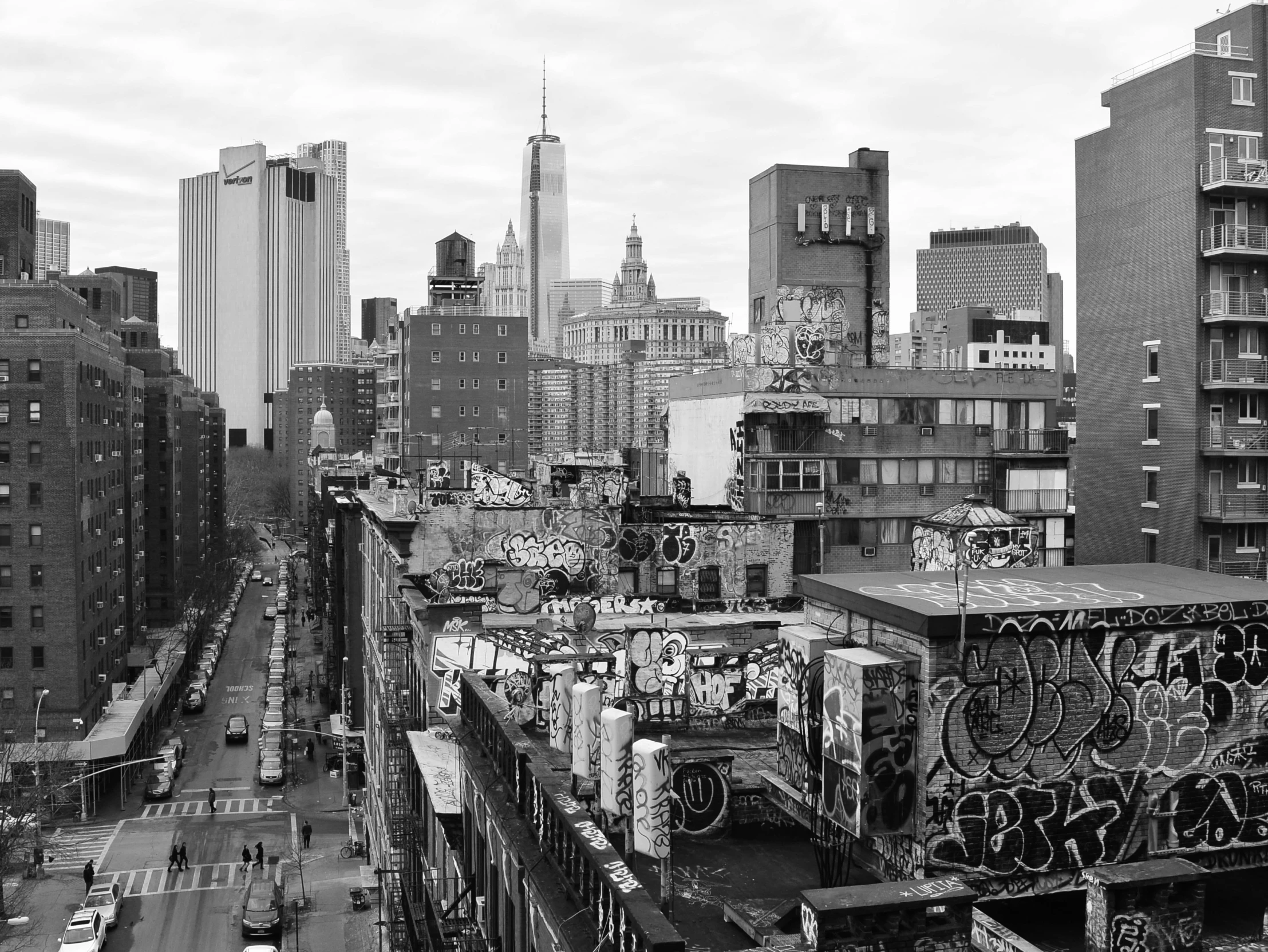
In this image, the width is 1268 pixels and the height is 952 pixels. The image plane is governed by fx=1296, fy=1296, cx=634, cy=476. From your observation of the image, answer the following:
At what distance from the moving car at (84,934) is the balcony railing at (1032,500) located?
43417mm

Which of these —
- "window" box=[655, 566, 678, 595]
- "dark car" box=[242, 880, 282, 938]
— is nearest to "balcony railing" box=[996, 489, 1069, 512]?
"window" box=[655, 566, 678, 595]

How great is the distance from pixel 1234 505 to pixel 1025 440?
31.7 ft

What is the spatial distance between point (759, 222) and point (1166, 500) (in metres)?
22.3

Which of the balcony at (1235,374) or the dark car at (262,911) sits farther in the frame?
the dark car at (262,911)

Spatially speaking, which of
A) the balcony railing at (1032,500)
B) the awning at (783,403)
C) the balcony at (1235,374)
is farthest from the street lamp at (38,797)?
the balcony at (1235,374)

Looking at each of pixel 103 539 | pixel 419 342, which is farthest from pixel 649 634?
pixel 419 342

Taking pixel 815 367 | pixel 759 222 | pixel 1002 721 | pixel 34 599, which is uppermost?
pixel 759 222

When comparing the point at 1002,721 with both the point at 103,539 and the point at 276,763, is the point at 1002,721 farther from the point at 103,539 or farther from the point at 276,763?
the point at 103,539

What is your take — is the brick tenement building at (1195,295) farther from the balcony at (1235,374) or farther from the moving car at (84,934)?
the moving car at (84,934)

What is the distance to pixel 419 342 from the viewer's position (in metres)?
124

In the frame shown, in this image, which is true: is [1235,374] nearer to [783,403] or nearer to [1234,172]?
[1234,172]

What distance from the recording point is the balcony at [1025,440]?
54.2 metres

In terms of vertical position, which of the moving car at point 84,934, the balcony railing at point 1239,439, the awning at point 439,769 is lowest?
the moving car at point 84,934

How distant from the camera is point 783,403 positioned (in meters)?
50.8
